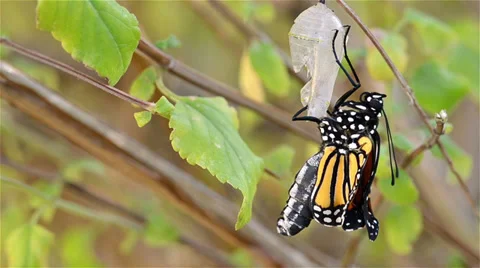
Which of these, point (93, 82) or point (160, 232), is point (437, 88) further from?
point (93, 82)

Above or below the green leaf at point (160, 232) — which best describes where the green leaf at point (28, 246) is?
above

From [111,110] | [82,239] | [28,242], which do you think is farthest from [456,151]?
[111,110]

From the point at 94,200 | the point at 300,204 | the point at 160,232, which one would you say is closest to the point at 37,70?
the point at 94,200

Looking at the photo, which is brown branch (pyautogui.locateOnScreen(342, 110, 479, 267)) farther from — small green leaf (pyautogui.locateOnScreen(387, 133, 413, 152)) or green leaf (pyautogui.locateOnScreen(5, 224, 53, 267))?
green leaf (pyautogui.locateOnScreen(5, 224, 53, 267))

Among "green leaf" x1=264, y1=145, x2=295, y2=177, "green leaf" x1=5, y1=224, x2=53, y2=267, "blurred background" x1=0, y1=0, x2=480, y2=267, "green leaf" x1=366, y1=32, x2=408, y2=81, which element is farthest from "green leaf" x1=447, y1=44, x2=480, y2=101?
"green leaf" x1=5, y1=224, x2=53, y2=267

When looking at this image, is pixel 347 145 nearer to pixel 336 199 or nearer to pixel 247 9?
pixel 336 199

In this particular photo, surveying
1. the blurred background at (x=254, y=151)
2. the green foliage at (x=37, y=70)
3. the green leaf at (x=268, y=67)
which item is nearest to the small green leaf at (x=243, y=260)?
the blurred background at (x=254, y=151)

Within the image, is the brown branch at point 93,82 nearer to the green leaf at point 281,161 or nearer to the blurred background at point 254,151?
the blurred background at point 254,151
